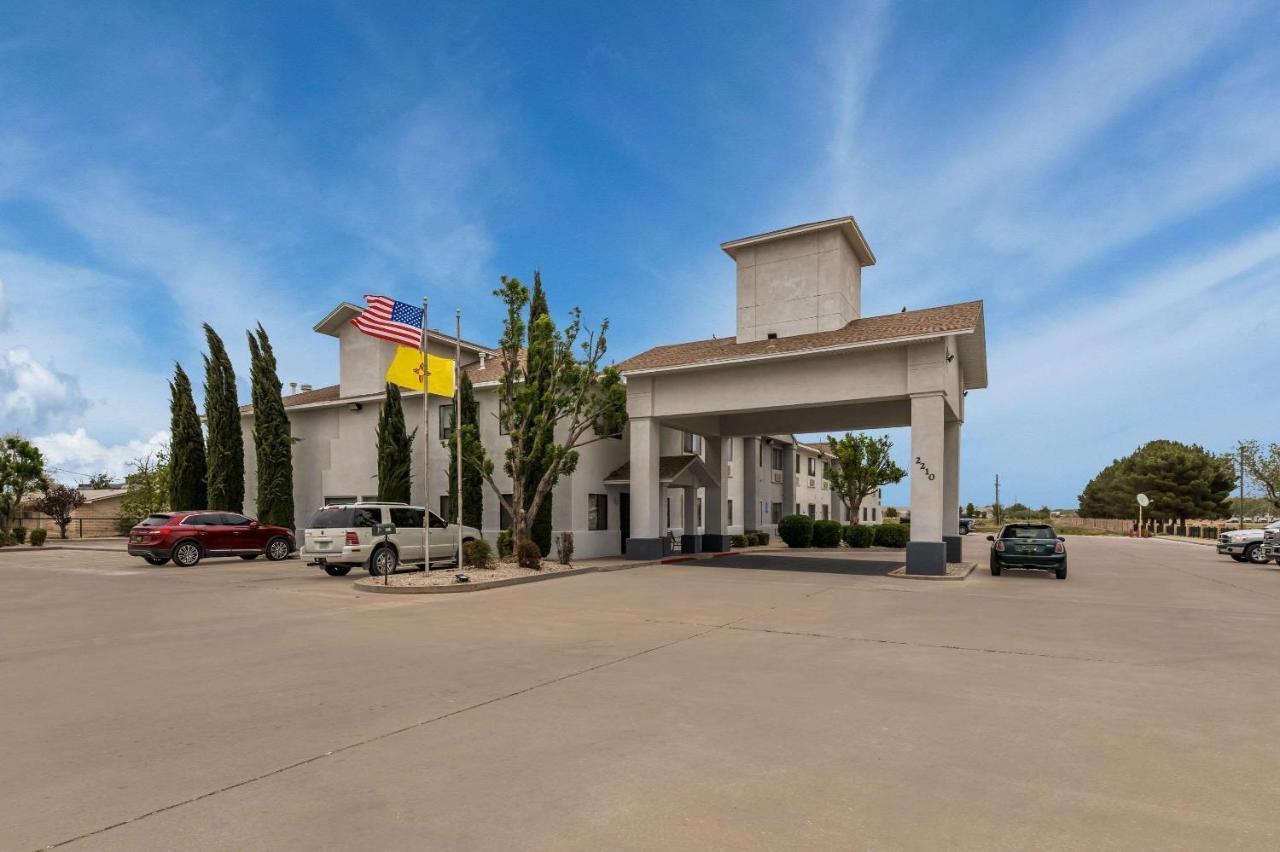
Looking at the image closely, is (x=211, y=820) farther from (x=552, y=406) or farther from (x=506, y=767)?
(x=552, y=406)

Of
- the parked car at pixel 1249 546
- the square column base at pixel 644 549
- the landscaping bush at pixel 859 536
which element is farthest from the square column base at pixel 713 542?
the parked car at pixel 1249 546

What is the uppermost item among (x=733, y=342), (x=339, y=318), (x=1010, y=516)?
(x=339, y=318)

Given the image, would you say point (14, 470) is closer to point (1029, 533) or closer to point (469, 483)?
point (469, 483)

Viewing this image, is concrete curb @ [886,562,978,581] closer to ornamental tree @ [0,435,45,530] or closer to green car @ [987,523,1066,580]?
green car @ [987,523,1066,580]

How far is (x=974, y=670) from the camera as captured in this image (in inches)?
330

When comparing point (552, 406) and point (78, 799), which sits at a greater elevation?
point (552, 406)

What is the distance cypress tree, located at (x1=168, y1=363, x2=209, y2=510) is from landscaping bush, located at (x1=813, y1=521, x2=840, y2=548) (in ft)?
99.9

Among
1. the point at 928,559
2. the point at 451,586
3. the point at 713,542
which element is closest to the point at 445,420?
the point at 713,542

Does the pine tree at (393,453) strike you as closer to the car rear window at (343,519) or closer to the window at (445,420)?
the window at (445,420)

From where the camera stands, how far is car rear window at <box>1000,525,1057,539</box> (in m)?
20.3

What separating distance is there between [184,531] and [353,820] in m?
22.7

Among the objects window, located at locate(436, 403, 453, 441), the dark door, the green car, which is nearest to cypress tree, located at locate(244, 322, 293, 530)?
window, located at locate(436, 403, 453, 441)

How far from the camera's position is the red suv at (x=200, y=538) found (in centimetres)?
2258

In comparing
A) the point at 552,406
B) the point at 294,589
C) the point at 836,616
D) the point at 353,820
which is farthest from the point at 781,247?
the point at 353,820
